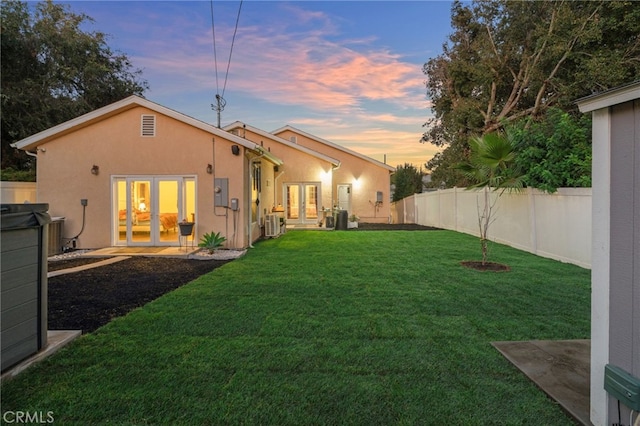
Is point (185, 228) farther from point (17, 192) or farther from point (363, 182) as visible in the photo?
point (363, 182)

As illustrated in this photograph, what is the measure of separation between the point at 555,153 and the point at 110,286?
10326 mm

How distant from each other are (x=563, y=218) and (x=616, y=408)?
7267 mm

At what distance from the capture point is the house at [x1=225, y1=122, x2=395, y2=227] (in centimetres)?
1844

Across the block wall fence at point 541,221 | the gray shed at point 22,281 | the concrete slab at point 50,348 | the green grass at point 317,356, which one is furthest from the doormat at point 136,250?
the block wall fence at point 541,221

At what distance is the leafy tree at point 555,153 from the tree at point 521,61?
4.80ft

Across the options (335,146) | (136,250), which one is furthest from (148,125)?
(335,146)

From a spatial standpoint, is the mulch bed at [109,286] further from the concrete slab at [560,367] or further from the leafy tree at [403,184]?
the leafy tree at [403,184]

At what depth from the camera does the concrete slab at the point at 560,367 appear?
2.66 meters

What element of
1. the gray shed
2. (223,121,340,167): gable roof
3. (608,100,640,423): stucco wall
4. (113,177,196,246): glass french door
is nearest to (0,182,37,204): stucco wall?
(113,177,196,246): glass french door

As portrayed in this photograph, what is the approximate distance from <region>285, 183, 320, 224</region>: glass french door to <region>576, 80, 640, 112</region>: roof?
53.3 feet

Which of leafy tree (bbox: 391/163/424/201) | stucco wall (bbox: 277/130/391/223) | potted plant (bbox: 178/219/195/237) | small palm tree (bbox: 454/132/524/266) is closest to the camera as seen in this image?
→ small palm tree (bbox: 454/132/524/266)

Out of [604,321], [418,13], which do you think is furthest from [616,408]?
[418,13]

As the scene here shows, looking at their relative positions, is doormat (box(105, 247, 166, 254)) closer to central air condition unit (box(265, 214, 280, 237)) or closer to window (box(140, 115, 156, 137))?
window (box(140, 115, 156, 137))

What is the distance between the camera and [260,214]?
13.8 m
